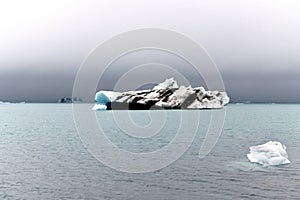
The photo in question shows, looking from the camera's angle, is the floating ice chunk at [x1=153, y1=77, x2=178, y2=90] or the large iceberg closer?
the large iceberg

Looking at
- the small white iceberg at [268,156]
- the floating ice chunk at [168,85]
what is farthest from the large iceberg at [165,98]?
the small white iceberg at [268,156]

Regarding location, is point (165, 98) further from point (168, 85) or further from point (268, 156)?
point (268, 156)

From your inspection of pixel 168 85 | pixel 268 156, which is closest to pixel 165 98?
pixel 168 85

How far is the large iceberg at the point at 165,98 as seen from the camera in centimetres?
11288

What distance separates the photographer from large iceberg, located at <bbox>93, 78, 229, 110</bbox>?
113 meters

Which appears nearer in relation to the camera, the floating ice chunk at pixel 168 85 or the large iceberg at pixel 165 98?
the large iceberg at pixel 165 98

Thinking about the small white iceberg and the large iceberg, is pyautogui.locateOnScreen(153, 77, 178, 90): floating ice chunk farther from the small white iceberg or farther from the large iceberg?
the small white iceberg

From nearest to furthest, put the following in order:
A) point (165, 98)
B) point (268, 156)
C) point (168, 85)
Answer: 1. point (268, 156)
2. point (165, 98)
3. point (168, 85)

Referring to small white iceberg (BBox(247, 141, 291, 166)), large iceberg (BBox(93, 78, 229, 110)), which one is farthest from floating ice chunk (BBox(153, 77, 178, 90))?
small white iceberg (BBox(247, 141, 291, 166))

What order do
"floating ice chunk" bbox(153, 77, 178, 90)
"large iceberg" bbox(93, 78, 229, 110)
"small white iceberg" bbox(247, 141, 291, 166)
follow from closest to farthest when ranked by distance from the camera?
1. "small white iceberg" bbox(247, 141, 291, 166)
2. "large iceberg" bbox(93, 78, 229, 110)
3. "floating ice chunk" bbox(153, 77, 178, 90)

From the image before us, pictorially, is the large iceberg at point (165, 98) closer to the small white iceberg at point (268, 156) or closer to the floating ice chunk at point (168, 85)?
the floating ice chunk at point (168, 85)

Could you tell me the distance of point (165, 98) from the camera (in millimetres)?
121625

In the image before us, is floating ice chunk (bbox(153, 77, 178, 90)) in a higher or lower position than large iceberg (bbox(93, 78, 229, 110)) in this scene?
higher

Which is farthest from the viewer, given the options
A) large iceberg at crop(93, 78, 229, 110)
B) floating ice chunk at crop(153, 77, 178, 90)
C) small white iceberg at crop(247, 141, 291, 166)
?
floating ice chunk at crop(153, 77, 178, 90)
